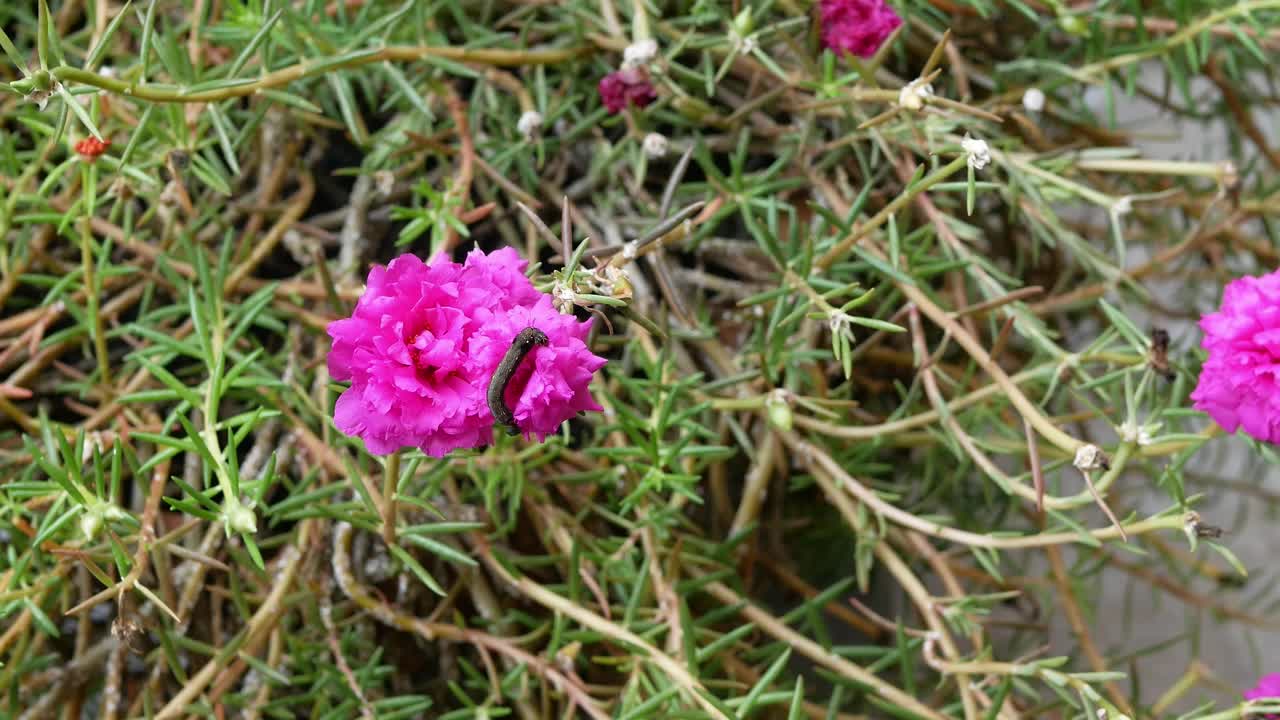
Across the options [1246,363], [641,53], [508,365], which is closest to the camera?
[508,365]

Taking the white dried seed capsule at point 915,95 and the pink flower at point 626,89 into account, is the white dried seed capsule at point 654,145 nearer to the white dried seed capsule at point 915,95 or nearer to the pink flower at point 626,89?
the pink flower at point 626,89

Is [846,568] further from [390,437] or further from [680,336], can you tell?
[390,437]

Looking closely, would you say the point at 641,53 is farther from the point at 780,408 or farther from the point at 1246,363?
the point at 1246,363

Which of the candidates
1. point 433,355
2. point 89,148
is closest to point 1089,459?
point 433,355

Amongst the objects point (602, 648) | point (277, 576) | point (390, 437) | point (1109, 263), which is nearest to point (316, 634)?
point (277, 576)

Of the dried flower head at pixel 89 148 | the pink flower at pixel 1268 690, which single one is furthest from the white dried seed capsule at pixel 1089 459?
the dried flower head at pixel 89 148

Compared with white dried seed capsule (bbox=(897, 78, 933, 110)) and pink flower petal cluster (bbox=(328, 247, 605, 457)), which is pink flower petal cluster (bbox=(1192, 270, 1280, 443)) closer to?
white dried seed capsule (bbox=(897, 78, 933, 110))

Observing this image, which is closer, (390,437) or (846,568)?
(390,437)
